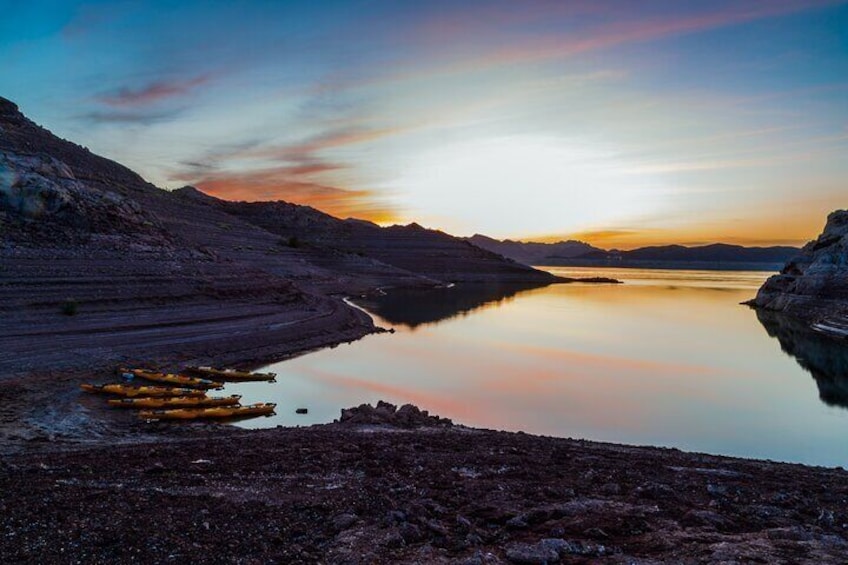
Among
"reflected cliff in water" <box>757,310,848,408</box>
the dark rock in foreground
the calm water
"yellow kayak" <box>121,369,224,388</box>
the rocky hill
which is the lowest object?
"reflected cliff in water" <box>757,310,848,408</box>

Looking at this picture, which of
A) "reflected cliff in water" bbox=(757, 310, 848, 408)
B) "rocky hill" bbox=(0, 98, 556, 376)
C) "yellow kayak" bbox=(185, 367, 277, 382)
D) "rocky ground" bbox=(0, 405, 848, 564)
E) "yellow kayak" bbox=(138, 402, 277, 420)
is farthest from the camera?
"reflected cliff in water" bbox=(757, 310, 848, 408)

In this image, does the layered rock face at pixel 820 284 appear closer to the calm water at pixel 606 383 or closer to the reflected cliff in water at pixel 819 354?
the reflected cliff in water at pixel 819 354

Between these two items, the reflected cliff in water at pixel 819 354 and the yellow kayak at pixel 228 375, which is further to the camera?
the reflected cliff in water at pixel 819 354

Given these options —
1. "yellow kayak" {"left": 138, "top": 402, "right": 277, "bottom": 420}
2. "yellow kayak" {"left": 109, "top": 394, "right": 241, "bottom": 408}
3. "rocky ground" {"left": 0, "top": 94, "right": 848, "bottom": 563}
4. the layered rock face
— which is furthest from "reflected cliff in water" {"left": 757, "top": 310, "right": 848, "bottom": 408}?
"yellow kayak" {"left": 109, "top": 394, "right": 241, "bottom": 408}

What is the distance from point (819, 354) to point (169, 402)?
29.0 m

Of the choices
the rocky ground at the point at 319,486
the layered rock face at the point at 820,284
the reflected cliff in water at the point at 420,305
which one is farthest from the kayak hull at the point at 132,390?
the layered rock face at the point at 820,284

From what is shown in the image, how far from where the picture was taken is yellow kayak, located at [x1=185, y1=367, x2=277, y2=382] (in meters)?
17.0

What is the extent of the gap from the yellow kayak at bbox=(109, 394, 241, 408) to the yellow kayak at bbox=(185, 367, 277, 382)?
3196 millimetres

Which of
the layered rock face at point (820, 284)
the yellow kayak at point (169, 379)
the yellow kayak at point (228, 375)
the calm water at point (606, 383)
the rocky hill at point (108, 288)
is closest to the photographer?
the calm water at point (606, 383)

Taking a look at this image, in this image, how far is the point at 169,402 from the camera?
42.2ft

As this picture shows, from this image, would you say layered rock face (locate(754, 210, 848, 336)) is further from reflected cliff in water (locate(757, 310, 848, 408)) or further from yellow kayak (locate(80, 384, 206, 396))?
yellow kayak (locate(80, 384, 206, 396))

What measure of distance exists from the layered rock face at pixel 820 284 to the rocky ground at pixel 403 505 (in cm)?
3052

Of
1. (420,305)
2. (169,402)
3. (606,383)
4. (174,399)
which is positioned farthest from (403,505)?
(420,305)

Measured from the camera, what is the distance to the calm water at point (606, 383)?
46.6 feet
